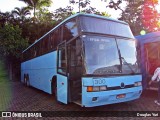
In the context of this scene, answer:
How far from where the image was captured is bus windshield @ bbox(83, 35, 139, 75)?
23.8 ft

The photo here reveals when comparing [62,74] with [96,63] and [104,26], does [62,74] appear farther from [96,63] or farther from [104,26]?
[104,26]

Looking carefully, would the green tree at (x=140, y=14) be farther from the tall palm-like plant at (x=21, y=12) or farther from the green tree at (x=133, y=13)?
the tall palm-like plant at (x=21, y=12)

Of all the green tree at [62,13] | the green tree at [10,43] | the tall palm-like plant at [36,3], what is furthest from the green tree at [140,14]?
the tall palm-like plant at [36,3]

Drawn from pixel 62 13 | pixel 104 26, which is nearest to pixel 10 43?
pixel 62 13

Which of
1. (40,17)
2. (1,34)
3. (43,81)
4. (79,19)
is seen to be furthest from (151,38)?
(40,17)

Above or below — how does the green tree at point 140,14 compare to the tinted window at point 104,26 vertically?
above

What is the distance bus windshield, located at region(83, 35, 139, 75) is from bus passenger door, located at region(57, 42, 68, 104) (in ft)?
3.93

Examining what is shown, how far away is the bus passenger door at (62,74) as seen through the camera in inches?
320

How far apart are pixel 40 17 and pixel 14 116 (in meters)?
30.3

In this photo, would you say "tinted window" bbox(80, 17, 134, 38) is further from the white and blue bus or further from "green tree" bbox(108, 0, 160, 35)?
"green tree" bbox(108, 0, 160, 35)

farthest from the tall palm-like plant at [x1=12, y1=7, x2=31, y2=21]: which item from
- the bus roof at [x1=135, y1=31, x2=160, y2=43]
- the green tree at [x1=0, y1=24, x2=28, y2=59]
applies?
the bus roof at [x1=135, y1=31, x2=160, y2=43]

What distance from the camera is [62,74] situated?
8.49m

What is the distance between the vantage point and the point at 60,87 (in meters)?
8.73

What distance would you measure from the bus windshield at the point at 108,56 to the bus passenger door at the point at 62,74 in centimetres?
120
